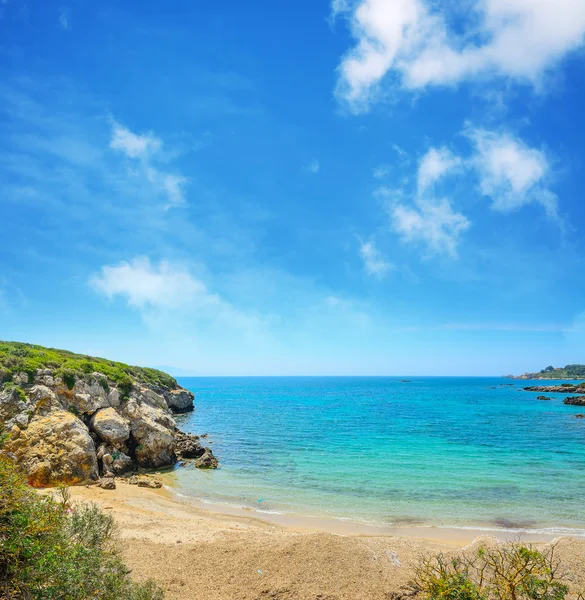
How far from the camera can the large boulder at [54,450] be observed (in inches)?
810

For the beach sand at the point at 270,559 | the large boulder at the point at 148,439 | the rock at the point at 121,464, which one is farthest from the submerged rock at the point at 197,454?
the beach sand at the point at 270,559

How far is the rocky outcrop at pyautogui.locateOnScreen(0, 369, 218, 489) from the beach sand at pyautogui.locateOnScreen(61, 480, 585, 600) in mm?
5760

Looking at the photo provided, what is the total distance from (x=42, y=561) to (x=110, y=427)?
21.3 metres

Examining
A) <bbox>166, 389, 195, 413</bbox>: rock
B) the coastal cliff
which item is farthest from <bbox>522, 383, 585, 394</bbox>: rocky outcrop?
the coastal cliff

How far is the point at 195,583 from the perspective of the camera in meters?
11.6

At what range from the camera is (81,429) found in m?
23.3

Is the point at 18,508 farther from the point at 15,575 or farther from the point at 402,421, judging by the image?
the point at 402,421

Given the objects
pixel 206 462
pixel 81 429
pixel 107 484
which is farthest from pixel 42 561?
pixel 206 462

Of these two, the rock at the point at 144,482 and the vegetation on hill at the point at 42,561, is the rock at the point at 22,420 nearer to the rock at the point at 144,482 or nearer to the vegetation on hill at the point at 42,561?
the rock at the point at 144,482

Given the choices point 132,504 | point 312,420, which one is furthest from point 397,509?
point 312,420

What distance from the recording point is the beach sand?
37.2 feet

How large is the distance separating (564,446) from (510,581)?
40.0 metres

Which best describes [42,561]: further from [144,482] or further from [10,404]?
[10,404]

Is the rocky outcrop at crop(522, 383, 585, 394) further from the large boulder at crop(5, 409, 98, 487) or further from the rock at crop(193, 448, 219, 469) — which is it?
the large boulder at crop(5, 409, 98, 487)
